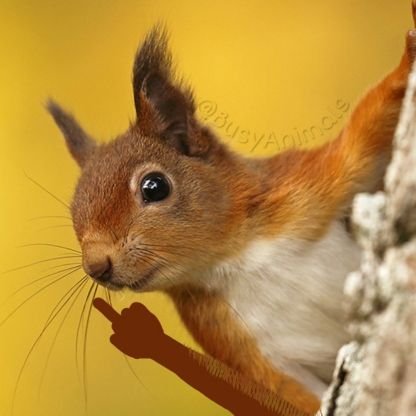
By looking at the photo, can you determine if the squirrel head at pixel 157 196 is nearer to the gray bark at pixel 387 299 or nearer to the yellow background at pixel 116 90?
the yellow background at pixel 116 90

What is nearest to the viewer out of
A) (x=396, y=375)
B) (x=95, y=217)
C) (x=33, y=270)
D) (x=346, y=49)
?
(x=396, y=375)

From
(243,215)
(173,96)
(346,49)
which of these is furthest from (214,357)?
(346,49)

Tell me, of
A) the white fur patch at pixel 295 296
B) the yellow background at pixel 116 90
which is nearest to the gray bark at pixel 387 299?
the white fur patch at pixel 295 296

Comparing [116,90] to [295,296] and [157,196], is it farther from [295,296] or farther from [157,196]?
[295,296]

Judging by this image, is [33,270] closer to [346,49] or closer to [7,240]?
[7,240]

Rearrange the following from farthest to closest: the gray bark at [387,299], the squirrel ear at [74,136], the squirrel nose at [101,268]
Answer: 1. the squirrel ear at [74,136]
2. the squirrel nose at [101,268]
3. the gray bark at [387,299]
